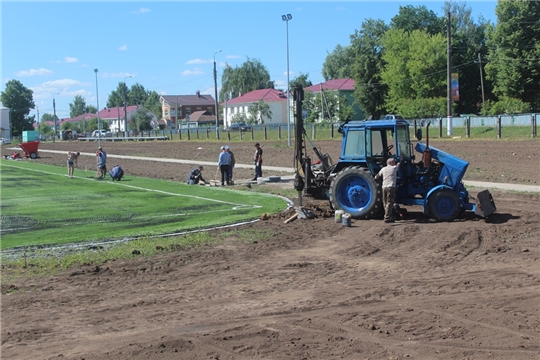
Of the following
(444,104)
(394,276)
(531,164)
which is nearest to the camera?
(394,276)

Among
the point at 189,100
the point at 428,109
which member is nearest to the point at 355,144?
the point at 428,109

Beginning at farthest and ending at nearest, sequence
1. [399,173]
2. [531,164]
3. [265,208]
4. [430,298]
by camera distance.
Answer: [531,164] < [265,208] < [399,173] < [430,298]

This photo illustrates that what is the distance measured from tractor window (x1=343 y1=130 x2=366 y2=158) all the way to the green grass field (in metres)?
3.14

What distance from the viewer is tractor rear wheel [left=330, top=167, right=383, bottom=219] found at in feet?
50.2

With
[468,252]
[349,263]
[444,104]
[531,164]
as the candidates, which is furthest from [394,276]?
[444,104]

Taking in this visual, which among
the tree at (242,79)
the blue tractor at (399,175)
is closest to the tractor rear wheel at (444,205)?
the blue tractor at (399,175)

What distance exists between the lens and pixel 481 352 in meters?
6.91

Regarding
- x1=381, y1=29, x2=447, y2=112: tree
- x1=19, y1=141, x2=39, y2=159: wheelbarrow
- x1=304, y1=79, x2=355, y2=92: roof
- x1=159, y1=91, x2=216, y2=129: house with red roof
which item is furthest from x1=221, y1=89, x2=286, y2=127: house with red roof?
x1=19, y1=141, x2=39, y2=159: wheelbarrow

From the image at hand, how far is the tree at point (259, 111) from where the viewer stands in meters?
98.8

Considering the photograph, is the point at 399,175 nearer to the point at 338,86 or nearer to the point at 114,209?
the point at 114,209

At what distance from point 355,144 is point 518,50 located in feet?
174

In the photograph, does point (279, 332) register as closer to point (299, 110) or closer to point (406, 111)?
point (299, 110)

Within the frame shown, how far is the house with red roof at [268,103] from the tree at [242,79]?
1451 cm

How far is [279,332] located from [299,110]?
922 cm
